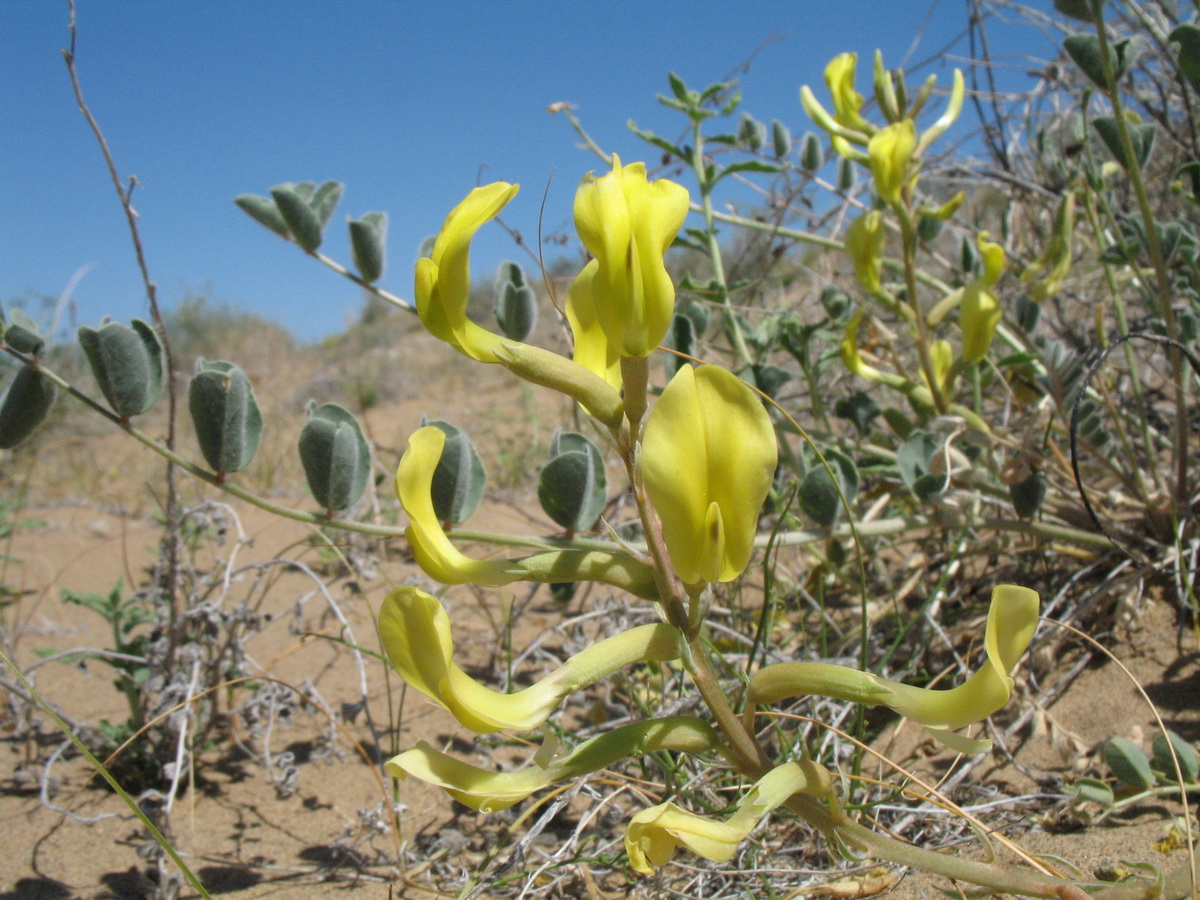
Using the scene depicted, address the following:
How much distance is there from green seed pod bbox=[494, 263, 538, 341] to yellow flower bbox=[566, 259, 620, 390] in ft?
1.90

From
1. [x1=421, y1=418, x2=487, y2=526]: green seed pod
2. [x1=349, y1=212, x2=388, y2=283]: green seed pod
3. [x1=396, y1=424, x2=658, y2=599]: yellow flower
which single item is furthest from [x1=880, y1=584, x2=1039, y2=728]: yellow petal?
[x1=349, y1=212, x2=388, y2=283]: green seed pod

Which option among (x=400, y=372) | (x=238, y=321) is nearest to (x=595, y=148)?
(x=400, y=372)

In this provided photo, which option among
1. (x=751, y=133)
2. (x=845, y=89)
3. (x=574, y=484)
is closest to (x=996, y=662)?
(x=574, y=484)

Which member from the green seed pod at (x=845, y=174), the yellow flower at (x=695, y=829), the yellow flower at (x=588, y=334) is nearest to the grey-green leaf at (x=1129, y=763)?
the yellow flower at (x=695, y=829)

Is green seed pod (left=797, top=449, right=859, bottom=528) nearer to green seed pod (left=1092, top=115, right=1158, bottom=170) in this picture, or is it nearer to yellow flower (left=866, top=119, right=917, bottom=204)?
yellow flower (left=866, top=119, right=917, bottom=204)

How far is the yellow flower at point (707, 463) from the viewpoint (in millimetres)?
555

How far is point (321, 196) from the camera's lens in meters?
1.48

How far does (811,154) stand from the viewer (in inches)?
83.6

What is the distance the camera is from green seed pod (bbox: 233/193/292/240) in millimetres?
1424

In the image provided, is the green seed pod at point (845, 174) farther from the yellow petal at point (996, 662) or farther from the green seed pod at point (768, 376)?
the yellow petal at point (996, 662)

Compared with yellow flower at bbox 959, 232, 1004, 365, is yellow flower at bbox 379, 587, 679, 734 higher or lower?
lower

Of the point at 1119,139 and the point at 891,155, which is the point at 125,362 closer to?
the point at 891,155

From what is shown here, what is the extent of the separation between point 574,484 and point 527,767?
45 cm

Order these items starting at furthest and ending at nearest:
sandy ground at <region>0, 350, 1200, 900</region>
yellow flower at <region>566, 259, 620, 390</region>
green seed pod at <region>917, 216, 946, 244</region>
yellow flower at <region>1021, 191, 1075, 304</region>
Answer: green seed pod at <region>917, 216, 946, 244</region> → yellow flower at <region>1021, 191, 1075, 304</region> → sandy ground at <region>0, 350, 1200, 900</region> → yellow flower at <region>566, 259, 620, 390</region>
